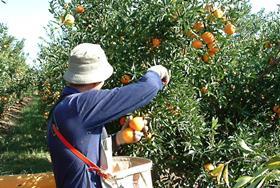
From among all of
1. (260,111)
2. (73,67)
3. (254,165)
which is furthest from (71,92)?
(260,111)

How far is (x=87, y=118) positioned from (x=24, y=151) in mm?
6507

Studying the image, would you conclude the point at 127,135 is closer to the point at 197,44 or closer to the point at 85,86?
the point at 85,86

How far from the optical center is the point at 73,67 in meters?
2.05

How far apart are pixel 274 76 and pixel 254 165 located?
32.7 inches

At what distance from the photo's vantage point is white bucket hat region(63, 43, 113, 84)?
2.01 m

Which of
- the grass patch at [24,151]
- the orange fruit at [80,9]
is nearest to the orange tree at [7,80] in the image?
the grass patch at [24,151]

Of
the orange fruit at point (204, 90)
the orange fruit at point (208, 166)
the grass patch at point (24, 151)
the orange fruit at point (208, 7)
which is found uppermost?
the orange fruit at point (208, 7)

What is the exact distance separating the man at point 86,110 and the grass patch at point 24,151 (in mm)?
4600

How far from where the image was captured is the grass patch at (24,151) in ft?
22.1

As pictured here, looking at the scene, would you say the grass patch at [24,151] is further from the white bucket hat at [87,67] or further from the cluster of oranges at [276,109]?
the white bucket hat at [87,67]

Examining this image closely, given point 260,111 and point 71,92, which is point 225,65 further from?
point 71,92

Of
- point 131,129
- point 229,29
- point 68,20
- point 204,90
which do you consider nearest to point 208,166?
point 204,90

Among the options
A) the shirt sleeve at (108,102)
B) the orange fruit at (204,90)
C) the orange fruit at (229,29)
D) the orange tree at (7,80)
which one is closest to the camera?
the shirt sleeve at (108,102)

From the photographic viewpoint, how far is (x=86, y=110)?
191cm
